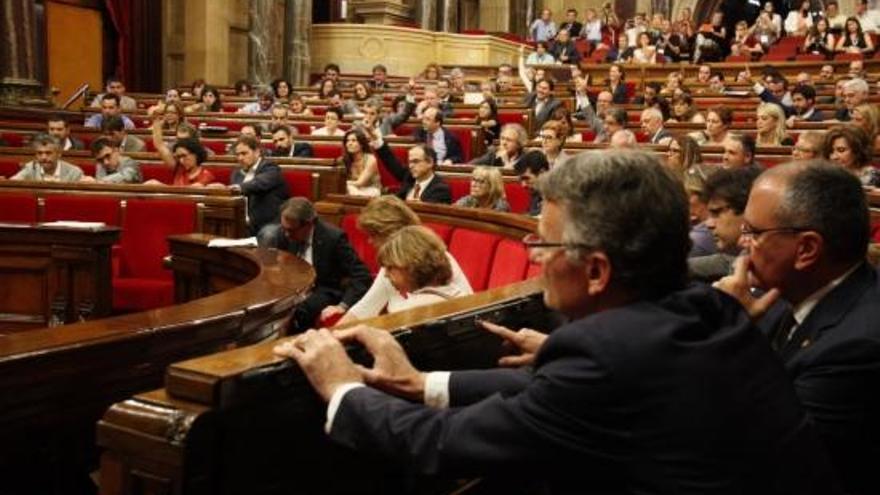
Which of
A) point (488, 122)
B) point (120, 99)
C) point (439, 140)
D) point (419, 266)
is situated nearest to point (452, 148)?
point (439, 140)

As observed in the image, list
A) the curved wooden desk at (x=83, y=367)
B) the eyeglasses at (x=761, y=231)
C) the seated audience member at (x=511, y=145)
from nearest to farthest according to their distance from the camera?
the eyeglasses at (x=761, y=231)
the curved wooden desk at (x=83, y=367)
the seated audience member at (x=511, y=145)

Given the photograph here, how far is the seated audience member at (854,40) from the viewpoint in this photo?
12492 millimetres

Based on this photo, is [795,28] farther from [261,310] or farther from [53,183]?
[261,310]

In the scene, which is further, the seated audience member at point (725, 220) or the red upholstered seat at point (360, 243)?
the red upholstered seat at point (360, 243)

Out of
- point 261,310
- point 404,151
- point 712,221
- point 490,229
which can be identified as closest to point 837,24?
point 404,151

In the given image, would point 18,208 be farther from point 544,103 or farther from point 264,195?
point 544,103

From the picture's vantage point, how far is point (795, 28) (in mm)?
14828

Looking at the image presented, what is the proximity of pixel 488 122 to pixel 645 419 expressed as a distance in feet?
25.0

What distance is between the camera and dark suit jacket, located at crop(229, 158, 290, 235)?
597 cm

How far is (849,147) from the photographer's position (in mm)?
4348

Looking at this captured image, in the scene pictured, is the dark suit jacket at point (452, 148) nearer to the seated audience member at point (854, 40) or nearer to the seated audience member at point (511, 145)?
Result: the seated audience member at point (511, 145)

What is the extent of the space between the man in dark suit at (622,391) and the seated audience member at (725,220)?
1.50m

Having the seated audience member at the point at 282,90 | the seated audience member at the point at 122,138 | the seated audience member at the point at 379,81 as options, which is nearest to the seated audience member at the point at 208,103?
Result: the seated audience member at the point at 282,90

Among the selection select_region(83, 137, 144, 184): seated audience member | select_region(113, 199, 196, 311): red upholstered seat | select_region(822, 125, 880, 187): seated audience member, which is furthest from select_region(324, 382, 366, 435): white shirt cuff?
select_region(83, 137, 144, 184): seated audience member
